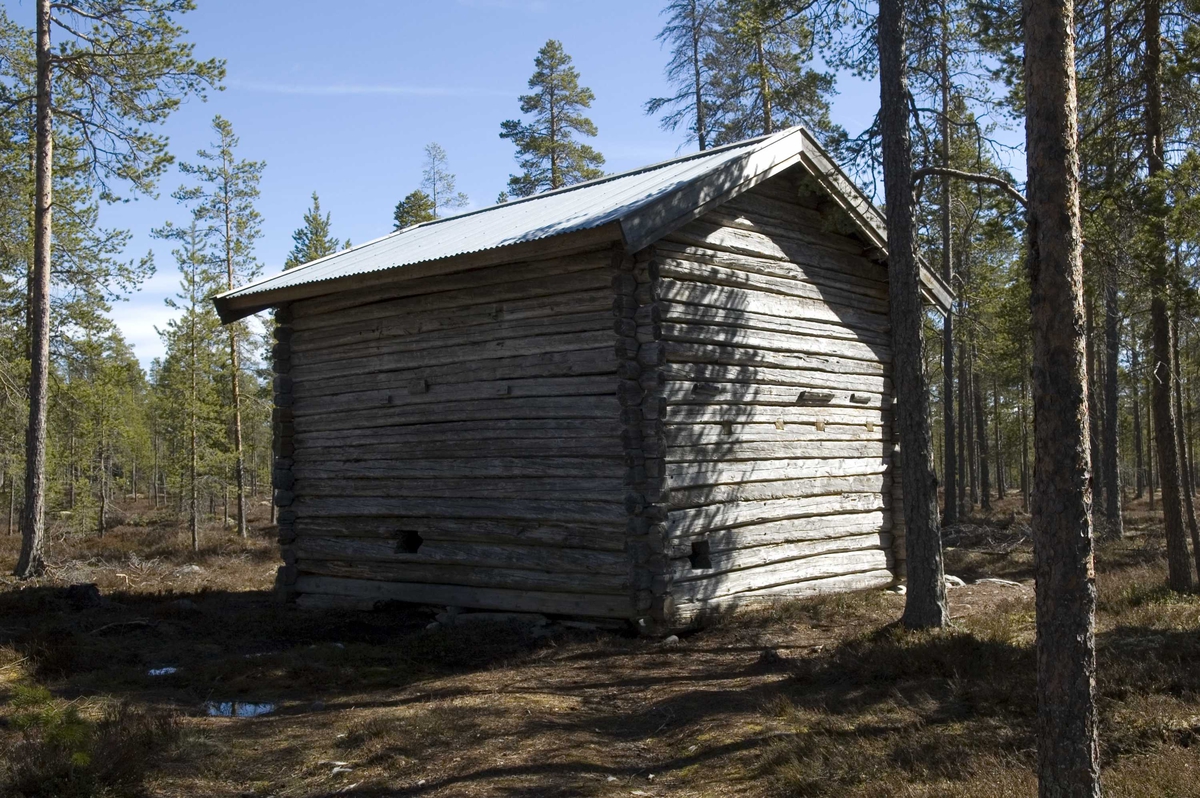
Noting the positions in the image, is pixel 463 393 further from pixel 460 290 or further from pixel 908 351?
pixel 908 351

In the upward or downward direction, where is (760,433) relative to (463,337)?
downward

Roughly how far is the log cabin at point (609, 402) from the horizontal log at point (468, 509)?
35 millimetres

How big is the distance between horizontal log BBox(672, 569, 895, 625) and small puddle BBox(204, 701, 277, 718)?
4568mm

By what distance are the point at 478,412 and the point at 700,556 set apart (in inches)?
134

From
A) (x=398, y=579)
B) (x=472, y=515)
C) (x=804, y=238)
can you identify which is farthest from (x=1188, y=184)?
(x=398, y=579)

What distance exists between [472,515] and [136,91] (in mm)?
11545

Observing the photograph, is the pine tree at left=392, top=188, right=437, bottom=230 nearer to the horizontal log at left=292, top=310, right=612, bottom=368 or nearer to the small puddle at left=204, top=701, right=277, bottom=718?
the horizontal log at left=292, top=310, right=612, bottom=368

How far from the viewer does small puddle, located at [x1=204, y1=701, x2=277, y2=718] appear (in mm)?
8188

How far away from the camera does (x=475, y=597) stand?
12.1m

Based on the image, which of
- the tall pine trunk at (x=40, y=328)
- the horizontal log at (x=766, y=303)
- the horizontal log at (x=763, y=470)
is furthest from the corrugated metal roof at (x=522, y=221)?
the tall pine trunk at (x=40, y=328)

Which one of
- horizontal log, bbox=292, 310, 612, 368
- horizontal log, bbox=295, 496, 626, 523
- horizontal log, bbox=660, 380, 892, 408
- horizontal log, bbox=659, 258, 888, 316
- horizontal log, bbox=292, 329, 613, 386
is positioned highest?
horizontal log, bbox=659, 258, 888, 316

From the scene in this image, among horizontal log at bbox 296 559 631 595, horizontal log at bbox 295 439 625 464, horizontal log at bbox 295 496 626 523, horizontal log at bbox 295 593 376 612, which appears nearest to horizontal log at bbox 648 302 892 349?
horizontal log at bbox 295 439 625 464

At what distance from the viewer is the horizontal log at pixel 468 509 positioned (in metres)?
11.1

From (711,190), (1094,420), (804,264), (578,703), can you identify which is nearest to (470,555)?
(578,703)
